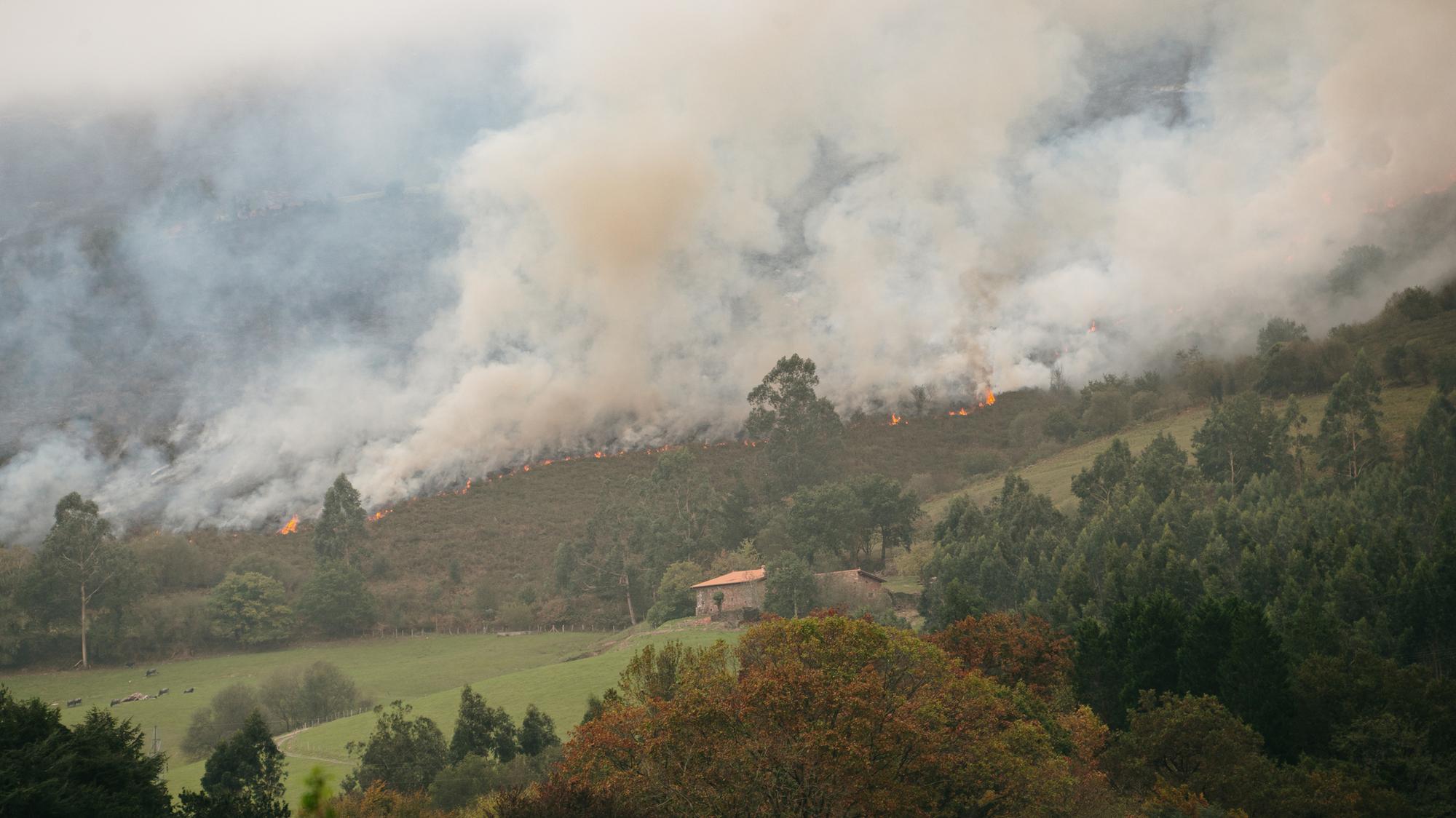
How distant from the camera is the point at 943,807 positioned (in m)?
42.3

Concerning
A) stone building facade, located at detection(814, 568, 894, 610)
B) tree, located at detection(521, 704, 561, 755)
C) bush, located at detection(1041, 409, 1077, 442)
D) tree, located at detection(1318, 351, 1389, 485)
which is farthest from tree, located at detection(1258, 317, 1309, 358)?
tree, located at detection(521, 704, 561, 755)

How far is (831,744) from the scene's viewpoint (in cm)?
3788

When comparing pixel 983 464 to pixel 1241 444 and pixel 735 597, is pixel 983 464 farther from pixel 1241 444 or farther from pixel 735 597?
pixel 735 597

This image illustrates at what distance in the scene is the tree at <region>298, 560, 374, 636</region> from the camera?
416 feet

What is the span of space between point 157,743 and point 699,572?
55217 millimetres

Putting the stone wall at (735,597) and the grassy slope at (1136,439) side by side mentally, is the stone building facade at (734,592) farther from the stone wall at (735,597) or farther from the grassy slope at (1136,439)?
the grassy slope at (1136,439)

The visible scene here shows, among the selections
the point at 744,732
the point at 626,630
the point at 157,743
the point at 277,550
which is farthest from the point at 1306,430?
the point at 277,550

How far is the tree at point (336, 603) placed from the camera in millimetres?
126750

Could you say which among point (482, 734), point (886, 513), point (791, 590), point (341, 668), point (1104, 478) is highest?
point (1104, 478)

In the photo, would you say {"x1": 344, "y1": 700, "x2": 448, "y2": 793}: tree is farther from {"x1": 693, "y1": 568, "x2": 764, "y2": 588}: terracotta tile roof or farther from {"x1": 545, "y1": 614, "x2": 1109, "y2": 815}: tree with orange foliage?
{"x1": 693, "y1": 568, "x2": 764, "y2": 588}: terracotta tile roof

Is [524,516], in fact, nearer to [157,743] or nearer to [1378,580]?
[157,743]

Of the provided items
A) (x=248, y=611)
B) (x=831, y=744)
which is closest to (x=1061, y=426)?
(x=248, y=611)

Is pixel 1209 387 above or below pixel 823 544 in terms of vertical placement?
above

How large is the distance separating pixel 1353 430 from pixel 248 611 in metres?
110
